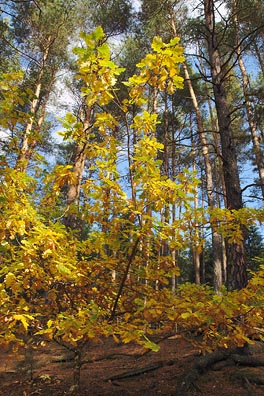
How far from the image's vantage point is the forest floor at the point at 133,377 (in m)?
4.38

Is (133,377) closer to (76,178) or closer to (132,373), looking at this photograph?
(132,373)

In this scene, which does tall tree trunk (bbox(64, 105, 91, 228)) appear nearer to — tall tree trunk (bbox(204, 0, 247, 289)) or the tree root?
tall tree trunk (bbox(204, 0, 247, 289))

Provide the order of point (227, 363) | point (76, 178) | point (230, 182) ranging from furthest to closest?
point (227, 363) → point (230, 182) → point (76, 178)

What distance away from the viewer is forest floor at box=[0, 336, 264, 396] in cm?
438

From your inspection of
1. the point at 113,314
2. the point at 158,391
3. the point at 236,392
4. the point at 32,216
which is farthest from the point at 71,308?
the point at 236,392

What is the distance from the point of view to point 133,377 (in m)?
5.43

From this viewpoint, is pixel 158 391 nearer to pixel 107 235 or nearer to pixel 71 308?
pixel 71 308

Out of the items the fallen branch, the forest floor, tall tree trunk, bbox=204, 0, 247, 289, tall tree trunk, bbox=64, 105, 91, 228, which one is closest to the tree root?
the forest floor

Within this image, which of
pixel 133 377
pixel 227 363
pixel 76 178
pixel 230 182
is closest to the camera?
pixel 76 178

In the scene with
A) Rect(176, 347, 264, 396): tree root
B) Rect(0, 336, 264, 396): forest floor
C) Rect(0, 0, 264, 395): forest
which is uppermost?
Rect(0, 0, 264, 395): forest

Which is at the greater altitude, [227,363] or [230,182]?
[230,182]

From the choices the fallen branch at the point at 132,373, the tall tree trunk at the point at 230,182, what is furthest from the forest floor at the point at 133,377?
the tall tree trunk at the point at 230,182

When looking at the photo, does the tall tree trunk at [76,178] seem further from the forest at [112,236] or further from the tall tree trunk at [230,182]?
the tall tree trunk at [230,182]

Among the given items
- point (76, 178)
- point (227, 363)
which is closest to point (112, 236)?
point (76, 178)
